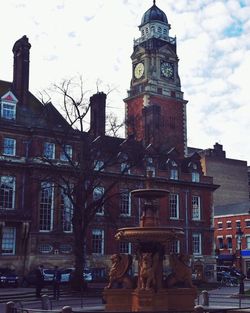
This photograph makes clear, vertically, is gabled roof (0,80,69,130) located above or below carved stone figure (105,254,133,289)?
above

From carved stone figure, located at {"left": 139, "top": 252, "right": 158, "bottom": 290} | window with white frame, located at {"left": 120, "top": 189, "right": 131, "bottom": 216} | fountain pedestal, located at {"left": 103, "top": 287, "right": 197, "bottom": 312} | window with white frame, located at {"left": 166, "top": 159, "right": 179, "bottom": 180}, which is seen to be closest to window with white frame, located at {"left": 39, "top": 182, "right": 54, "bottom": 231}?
window with white frame, located at {"left": 120, "top": 189, "right": 131, "bottom": 216}

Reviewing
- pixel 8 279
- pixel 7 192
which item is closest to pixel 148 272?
pixel 8 279

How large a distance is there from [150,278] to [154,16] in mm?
71263

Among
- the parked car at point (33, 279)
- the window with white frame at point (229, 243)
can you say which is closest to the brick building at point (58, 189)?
the parked car at point (33, 279)

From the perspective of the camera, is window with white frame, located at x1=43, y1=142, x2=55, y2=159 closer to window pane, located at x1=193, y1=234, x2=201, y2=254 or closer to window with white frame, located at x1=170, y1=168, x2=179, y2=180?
window with white frame, located at x1=170, y1=168, x2=179, y2=180

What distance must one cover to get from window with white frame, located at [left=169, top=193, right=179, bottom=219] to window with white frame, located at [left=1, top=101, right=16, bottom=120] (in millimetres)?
18242

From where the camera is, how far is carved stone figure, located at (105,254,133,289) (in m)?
20.5

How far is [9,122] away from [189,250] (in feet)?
74.0

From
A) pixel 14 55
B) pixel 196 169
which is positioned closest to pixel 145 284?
pixel 14 55

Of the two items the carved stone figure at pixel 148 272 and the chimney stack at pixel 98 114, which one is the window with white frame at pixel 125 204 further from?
the carved stone figure at pixel 148 272

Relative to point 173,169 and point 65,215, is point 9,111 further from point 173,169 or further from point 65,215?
point 173,169

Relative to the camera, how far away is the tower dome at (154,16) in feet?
280

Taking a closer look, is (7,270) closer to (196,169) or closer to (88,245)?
(88,245)

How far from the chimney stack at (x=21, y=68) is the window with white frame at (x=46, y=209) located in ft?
28.7
